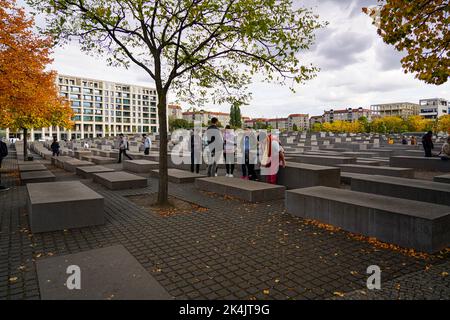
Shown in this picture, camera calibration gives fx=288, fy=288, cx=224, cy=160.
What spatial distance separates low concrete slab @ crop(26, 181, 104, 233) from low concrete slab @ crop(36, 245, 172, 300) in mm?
1997

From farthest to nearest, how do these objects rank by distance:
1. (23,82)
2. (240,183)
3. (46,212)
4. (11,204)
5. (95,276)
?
(23,82) < (240,183) < (11,204) < (46,212) < (95,276)

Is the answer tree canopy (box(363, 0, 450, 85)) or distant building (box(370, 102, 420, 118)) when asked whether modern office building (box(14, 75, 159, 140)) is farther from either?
distant building (box(370, 102, 420, 118))

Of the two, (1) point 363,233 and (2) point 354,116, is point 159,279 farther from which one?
(2) point 354,116

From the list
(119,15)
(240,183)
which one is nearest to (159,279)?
(240,183)

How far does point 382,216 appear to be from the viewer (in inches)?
223

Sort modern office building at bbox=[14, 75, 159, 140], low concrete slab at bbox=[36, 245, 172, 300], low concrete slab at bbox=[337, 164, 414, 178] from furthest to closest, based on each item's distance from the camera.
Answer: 1. modern office building at bbox=[14, 75, 159, 140]
2. low concrete slab at bbox=[337, 164, 414, 178]
3. low concrete slab at bbox=[36, 245, 172, 300]

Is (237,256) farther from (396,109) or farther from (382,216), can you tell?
(396,109)

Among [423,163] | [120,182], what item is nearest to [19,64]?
[120,182]

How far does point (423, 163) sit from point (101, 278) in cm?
1855

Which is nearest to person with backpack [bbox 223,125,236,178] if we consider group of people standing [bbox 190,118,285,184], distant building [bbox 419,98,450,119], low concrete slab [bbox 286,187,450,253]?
group of people standing [bbox 190,118,285,184]

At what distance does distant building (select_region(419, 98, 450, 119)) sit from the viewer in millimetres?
141000

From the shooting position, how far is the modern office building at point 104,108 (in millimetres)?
114688

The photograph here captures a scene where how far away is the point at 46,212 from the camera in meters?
6.43
